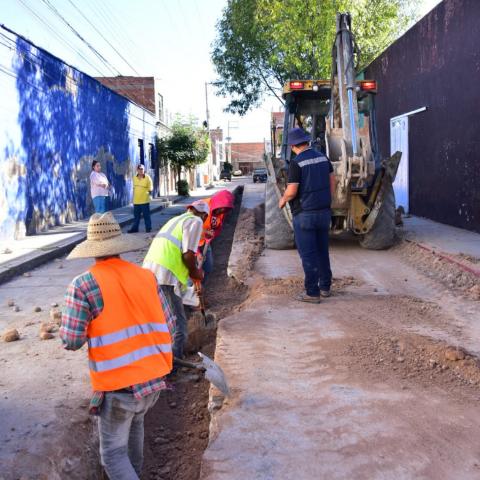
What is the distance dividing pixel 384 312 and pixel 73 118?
516 inches

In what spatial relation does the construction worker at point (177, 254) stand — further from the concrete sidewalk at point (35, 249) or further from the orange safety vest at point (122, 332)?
the concrete sidewalk at point (35, 249)

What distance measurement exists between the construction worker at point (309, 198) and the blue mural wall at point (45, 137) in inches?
298

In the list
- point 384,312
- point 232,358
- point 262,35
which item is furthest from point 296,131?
point 262,35

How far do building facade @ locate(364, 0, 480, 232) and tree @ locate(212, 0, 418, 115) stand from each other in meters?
2.94

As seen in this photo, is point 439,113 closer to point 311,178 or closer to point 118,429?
point 311,178

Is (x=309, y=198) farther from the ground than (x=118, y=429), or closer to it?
farther from the ground

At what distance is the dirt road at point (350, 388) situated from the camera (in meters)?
2.99

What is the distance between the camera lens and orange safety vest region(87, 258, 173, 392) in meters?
2.63

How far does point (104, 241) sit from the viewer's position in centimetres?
279

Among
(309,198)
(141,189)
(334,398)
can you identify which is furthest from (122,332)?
(141,189)

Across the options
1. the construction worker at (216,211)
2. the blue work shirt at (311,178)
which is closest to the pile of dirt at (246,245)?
the blue work shirt at (311,178)

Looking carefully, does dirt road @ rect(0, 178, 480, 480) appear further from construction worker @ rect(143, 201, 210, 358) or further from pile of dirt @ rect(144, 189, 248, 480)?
construction worker @ rect(143, 201, 210, 358)

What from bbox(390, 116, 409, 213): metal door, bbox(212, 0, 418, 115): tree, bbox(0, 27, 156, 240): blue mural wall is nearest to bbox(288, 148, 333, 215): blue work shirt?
bbox(0, 27, 156, 240): blue mural wall

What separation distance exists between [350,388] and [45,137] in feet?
40.0
